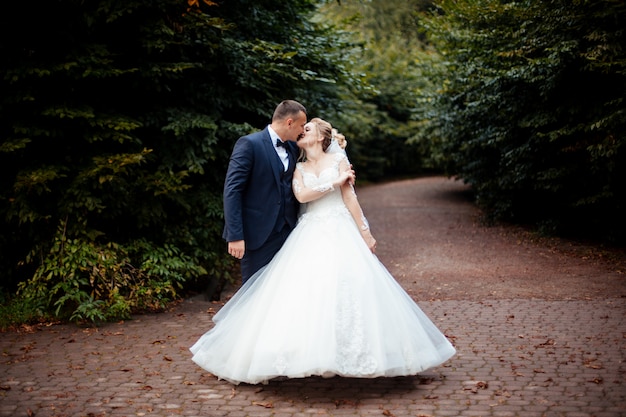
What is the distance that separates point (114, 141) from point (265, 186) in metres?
3.17

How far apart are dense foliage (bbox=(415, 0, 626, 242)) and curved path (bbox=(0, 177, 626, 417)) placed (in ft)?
Answer: 6.80

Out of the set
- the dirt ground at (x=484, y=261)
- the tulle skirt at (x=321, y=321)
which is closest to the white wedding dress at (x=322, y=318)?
the tulle skirt at (x=321, y=321)

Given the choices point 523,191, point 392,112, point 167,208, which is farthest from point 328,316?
point 392,112

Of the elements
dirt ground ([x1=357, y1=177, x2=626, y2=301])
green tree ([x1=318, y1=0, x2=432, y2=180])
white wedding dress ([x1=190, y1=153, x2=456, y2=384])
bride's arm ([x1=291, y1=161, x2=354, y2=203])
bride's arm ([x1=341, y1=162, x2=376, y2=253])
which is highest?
green tree ([x1=318, y1=0, x2=432, y2=180])

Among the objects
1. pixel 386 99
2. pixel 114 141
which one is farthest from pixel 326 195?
pixel 386 99

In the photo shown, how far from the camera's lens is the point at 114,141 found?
7664 millimetres

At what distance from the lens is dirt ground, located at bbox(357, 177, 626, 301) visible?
8.45 m

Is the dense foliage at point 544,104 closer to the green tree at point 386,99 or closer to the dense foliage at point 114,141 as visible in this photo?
the dense foliage at point 114,141

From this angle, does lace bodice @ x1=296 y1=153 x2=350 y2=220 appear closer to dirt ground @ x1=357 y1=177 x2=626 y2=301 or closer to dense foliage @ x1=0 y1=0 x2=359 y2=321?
dense foliage @ x1=0 y1=0 x2=359 y2=321

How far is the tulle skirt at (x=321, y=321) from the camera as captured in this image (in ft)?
14.7

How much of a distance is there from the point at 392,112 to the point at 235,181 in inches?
1029

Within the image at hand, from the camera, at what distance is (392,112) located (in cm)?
3053

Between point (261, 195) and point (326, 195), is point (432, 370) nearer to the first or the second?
point (326, 195)

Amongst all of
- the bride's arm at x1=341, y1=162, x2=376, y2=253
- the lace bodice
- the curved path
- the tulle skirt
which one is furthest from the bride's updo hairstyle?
the curved path
